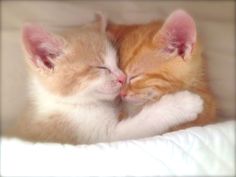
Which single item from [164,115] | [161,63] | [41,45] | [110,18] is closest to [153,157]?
[164,115]

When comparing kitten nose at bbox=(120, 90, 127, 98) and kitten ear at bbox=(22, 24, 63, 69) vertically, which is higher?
kitten ear at bbox=(22, 24, 63, 69)

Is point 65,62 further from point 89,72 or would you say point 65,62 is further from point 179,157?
point 179,157

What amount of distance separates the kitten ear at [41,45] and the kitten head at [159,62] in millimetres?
166

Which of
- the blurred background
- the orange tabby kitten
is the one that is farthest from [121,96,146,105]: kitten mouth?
the blurred background

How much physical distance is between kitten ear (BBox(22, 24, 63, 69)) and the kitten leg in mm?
258

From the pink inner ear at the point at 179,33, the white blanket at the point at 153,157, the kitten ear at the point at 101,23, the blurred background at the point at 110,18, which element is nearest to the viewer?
the white blanket at the point at 153,157

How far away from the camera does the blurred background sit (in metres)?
1.64

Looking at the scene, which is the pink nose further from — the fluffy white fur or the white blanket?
the white blanket

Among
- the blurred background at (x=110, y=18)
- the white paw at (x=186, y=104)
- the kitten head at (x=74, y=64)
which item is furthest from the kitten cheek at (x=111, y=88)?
the blurred background at (x=110, y=18)

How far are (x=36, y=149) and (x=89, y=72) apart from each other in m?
0.24

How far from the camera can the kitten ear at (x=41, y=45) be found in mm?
1062

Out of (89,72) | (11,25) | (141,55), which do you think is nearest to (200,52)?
(141,55)

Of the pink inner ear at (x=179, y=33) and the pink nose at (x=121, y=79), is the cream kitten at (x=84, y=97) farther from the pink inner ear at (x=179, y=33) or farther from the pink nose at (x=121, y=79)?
the pink inner ear at (x=179, y=33)

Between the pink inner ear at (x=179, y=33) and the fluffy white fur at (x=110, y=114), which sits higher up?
the pink inner ear at (x=179, y=33)
